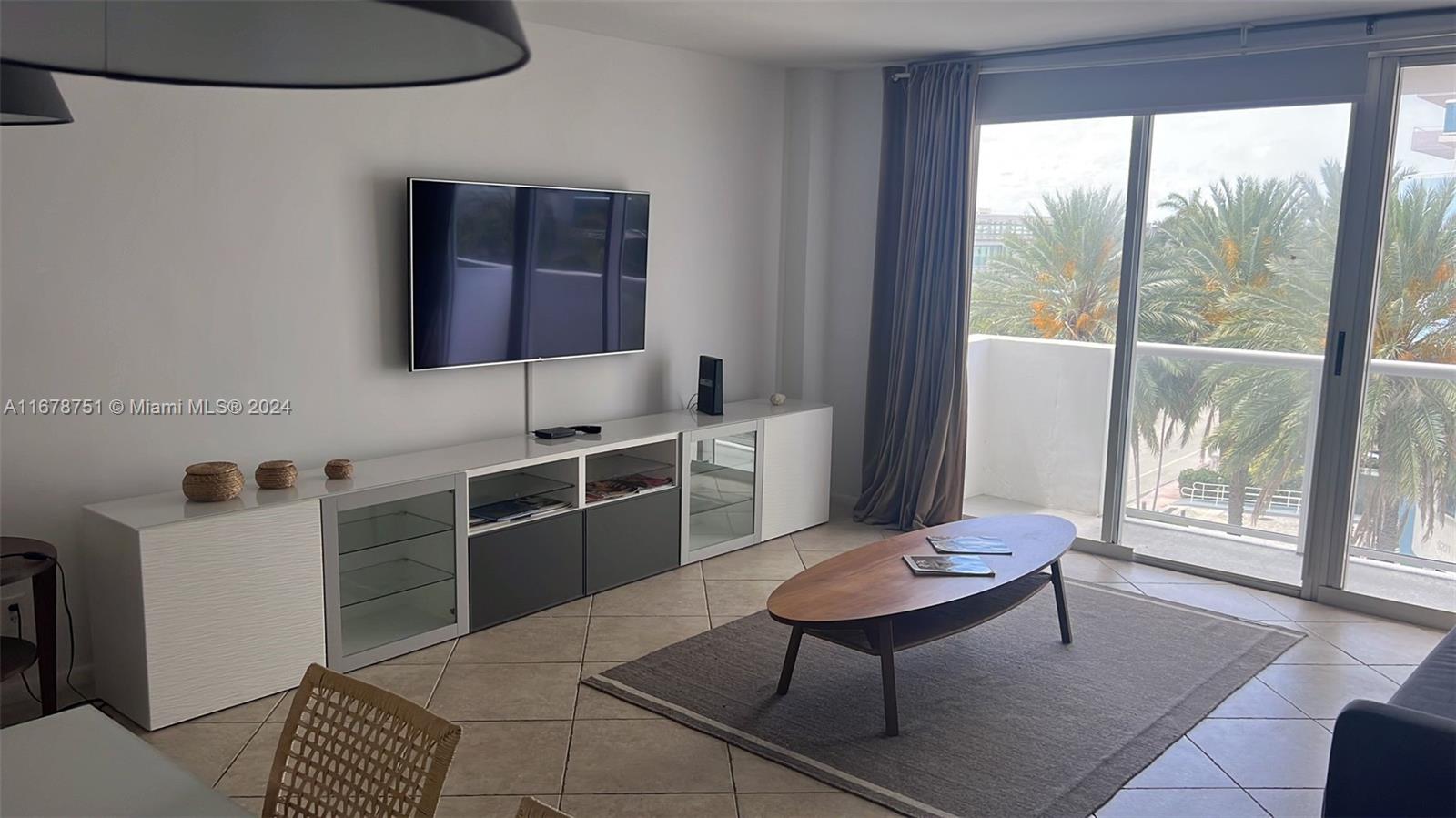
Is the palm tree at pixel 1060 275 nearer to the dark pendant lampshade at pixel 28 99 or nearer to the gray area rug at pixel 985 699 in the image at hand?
the gray area rug at pixel 985 699

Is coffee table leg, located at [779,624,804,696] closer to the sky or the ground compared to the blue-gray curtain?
closer to the ground

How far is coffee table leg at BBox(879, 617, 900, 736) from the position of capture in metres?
3.19

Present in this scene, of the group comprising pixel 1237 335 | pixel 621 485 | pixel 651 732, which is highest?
pixel 1237 335

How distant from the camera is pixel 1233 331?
15.7 feet

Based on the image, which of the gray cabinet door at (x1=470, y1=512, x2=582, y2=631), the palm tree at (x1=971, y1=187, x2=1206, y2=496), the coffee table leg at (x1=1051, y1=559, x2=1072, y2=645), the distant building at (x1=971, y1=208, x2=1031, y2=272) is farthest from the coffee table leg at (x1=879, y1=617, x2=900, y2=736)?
the distant building at (x1=971, y1=208, x2=1031, y2=272)

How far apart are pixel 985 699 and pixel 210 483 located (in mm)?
2565

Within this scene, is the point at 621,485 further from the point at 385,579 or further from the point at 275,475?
the point at 275,475

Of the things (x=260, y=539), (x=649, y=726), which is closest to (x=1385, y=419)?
(x=649, y=726)

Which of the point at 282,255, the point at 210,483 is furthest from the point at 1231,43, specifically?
the point at 210,483

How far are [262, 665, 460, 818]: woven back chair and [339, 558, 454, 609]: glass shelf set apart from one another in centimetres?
194

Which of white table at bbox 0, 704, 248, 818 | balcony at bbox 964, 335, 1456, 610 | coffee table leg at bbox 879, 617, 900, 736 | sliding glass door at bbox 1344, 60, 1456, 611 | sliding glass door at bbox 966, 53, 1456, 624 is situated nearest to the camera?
white table at bbox 0, 704, 248, 818

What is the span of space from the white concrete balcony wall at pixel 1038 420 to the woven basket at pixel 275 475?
3365 millimetres

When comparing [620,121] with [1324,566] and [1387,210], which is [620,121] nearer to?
[1387,210]

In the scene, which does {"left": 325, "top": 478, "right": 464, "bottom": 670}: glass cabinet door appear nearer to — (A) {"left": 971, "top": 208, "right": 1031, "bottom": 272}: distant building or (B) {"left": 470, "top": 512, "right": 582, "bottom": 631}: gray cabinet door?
(B) {"left": 470, "top": 512, "right": 582, "bottom": 631}: gray cabinet door
